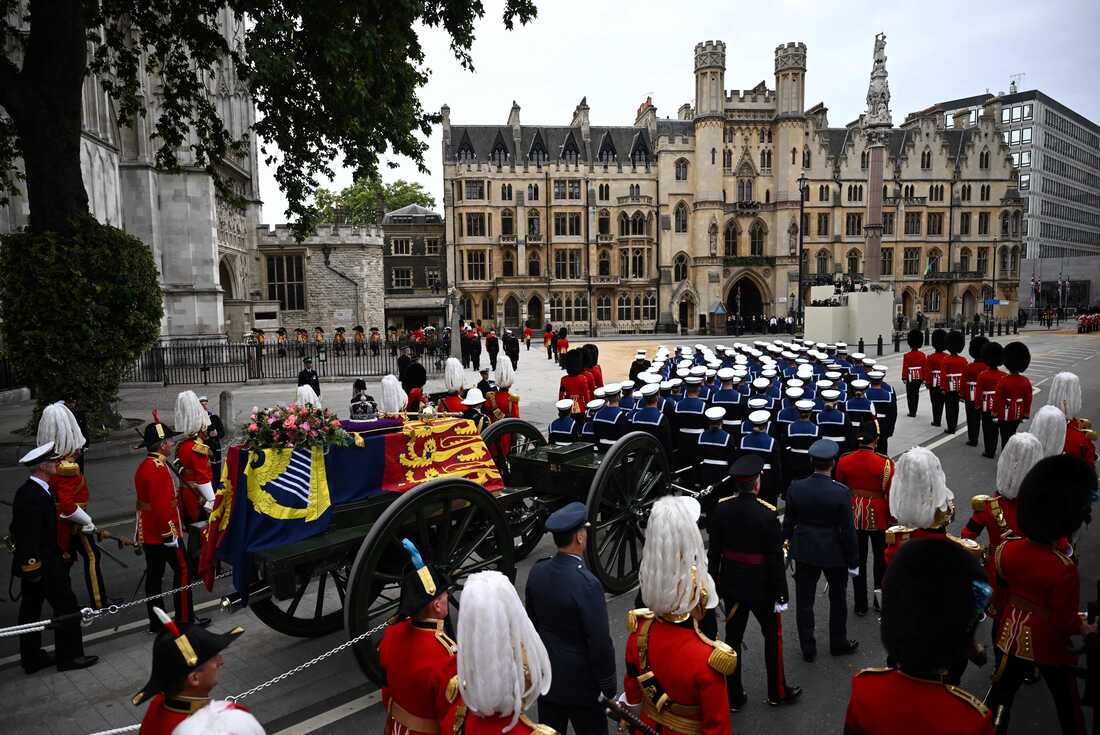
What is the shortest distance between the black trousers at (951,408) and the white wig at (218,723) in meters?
14.5

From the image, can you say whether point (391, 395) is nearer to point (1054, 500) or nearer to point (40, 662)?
point (40, 662)

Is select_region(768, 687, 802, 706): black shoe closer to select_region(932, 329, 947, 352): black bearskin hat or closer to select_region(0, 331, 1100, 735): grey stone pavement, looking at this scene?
select_region(0, 331, 1100, 735): grey stone pavement

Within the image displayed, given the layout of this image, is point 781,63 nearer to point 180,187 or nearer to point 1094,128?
point 180,187

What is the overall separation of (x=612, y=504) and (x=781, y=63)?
184ft

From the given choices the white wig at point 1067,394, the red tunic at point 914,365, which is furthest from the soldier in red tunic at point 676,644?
the red tunic at point 914,365

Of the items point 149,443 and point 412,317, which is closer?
point 149,443

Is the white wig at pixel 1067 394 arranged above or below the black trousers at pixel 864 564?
above

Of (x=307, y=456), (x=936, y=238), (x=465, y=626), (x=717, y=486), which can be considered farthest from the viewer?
(x=936, y=238)

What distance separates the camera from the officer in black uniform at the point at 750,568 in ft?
14.6

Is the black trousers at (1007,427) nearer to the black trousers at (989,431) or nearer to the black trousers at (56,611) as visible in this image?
the black trousers at (989,431)

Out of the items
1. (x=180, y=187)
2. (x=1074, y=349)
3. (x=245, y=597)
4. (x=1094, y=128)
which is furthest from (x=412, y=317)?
(x=1094, y=128)

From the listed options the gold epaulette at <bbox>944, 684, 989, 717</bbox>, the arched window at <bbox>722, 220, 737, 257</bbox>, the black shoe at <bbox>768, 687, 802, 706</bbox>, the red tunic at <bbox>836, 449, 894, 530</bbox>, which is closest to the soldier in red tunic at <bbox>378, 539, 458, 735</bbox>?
the gold epaulette at <bbox>944, 684, 989, 717</bbox>

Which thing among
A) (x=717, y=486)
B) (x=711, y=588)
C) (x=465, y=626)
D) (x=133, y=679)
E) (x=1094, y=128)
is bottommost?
(x=133, y=679)

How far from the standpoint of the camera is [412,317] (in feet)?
176
